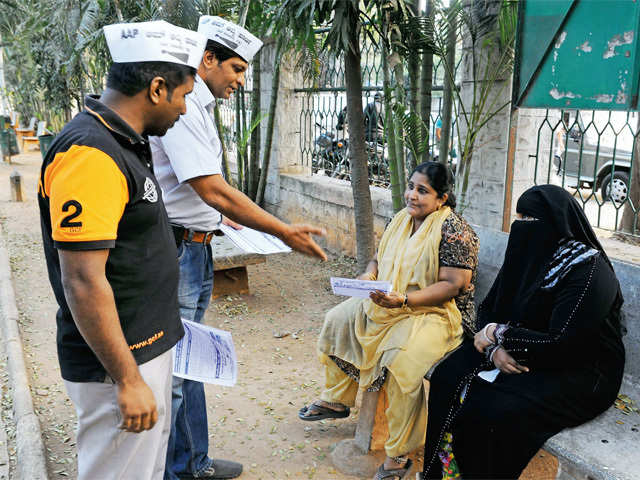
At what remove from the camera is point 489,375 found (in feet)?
8.77

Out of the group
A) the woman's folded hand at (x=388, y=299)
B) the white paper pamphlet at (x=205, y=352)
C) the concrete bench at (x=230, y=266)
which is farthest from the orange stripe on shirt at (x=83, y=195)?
the concrete bench at (x=230, y=266)

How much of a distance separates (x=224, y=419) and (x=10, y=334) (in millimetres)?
2139

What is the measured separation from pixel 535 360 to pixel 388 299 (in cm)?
75

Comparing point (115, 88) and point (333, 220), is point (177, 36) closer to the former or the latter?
point (115, 88)

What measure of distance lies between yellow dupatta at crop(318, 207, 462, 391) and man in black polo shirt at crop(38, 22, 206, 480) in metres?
1.37

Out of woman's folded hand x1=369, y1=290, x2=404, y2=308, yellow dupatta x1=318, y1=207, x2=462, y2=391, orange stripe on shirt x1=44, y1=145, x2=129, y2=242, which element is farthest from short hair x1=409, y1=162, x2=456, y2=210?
orange stripe on shirt x1=44, y1=145, x2=129, y2=242

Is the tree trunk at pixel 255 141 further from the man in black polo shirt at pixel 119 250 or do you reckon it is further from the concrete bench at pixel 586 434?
the man in black polo shirt at pixel 119 250

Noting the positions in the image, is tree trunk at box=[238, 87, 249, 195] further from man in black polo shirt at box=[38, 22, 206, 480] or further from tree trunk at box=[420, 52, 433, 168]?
man in black polo shirt at box=[38, 22, 206, 480]

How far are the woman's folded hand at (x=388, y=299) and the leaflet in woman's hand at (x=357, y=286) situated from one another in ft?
0.35

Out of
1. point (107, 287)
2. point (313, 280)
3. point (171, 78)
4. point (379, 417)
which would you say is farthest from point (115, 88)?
point (313, 280)

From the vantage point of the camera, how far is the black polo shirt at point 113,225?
5.00ft

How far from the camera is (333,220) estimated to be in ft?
23.4

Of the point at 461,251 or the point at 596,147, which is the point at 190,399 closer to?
the point at 461,251

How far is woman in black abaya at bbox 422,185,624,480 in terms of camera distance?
95.8 inches
